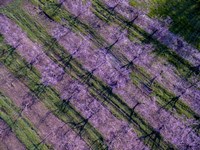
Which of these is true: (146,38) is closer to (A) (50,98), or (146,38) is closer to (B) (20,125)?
(A) (50,98)

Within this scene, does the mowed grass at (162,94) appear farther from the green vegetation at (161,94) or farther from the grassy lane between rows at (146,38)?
the grassy lane between rows at (146,38)

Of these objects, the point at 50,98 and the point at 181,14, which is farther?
the point at 181,14

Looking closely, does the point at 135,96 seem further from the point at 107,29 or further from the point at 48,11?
the point at 48,11

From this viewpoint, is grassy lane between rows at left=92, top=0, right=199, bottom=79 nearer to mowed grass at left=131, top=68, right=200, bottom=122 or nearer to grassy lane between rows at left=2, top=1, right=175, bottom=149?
mowed grass at left=131, top=68, right=200, bottom=122

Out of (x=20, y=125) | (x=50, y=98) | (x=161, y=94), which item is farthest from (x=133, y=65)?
(x=20, y=125)

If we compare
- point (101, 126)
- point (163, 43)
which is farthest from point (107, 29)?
point (101, 126)

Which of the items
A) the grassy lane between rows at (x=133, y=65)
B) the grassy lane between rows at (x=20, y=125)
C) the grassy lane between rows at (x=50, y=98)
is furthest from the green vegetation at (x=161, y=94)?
the grassy lane between rows at (x=20, y=125)

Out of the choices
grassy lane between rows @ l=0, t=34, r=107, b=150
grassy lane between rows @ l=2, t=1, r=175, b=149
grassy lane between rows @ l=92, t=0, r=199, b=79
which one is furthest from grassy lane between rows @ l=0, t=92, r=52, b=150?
grassy lane between rows @ l=92, t=0, r=199, b=79
